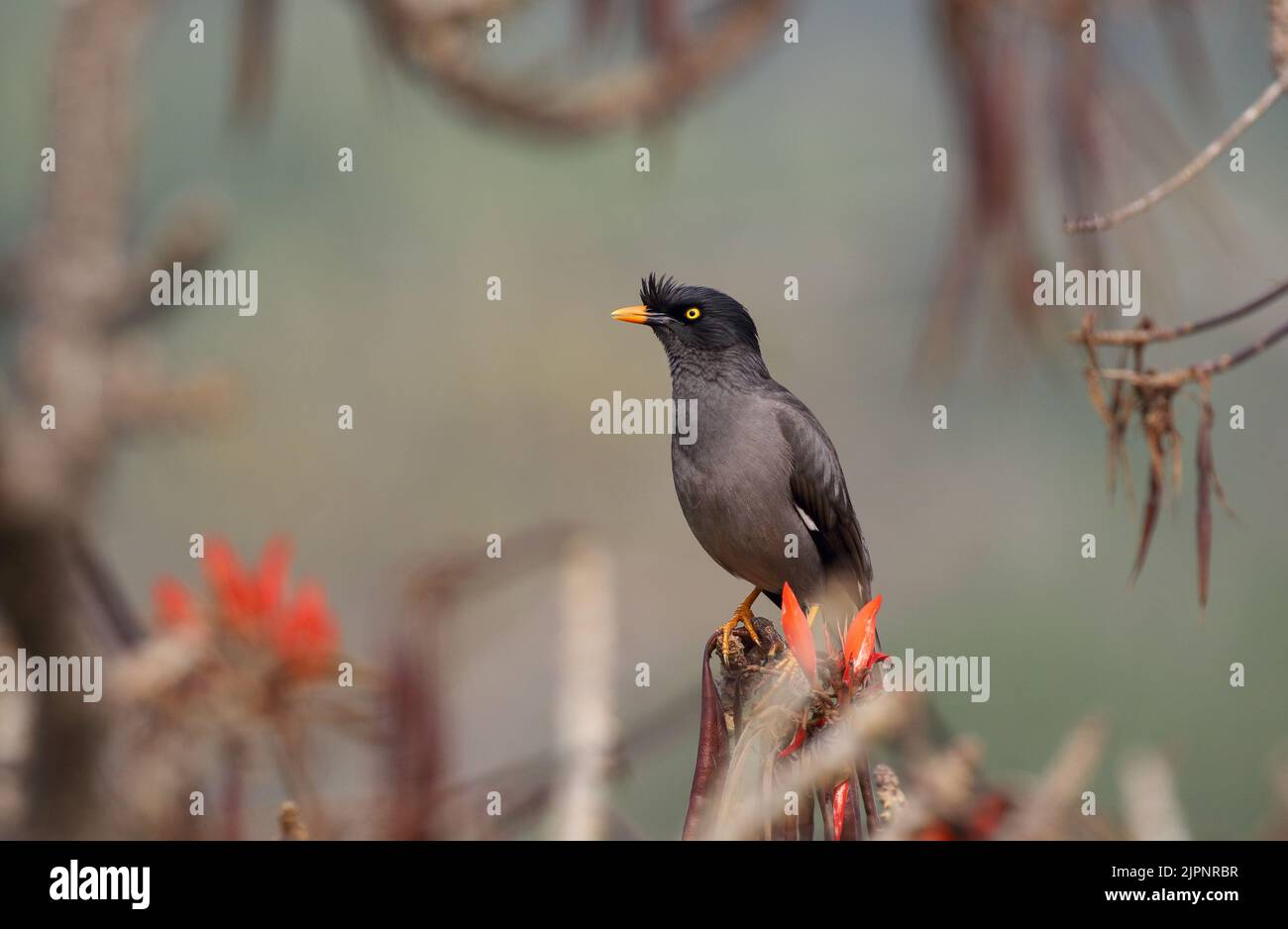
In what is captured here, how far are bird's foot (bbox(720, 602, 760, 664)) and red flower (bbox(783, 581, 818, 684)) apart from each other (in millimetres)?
722

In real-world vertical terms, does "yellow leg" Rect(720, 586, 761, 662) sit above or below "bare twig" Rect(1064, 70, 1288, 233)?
below

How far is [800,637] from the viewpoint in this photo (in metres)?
1.72

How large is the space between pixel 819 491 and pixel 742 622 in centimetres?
56

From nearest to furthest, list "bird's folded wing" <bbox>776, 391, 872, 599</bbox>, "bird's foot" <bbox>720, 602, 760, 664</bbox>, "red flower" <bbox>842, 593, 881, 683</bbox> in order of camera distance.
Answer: "red flower" <bbox>842, 593, 881, 683</bbox>, "bird's foot" <bbox>720, 602, 760, 664</bbox>, "bird's folded wing" <bbox>776, 391, 872, 599</bbox>

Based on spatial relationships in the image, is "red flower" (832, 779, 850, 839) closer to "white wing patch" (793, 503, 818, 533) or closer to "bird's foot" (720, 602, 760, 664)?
"bird's foot" (720, 602, 760, 664)

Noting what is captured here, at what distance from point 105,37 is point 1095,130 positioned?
2076 mm

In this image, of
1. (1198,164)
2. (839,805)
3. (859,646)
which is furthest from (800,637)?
(1198,164)

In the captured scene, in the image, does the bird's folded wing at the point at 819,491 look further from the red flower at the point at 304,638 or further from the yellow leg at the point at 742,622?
the red flower at the point at 304,638

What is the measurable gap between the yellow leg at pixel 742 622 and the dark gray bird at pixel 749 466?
7.5 inches

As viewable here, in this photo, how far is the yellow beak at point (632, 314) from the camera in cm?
317

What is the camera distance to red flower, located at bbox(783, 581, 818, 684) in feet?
5.60

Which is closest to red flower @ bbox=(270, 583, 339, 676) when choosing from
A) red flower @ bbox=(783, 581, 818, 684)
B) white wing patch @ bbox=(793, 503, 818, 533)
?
red flower @ bbox=(783, 581, 818, 684)
